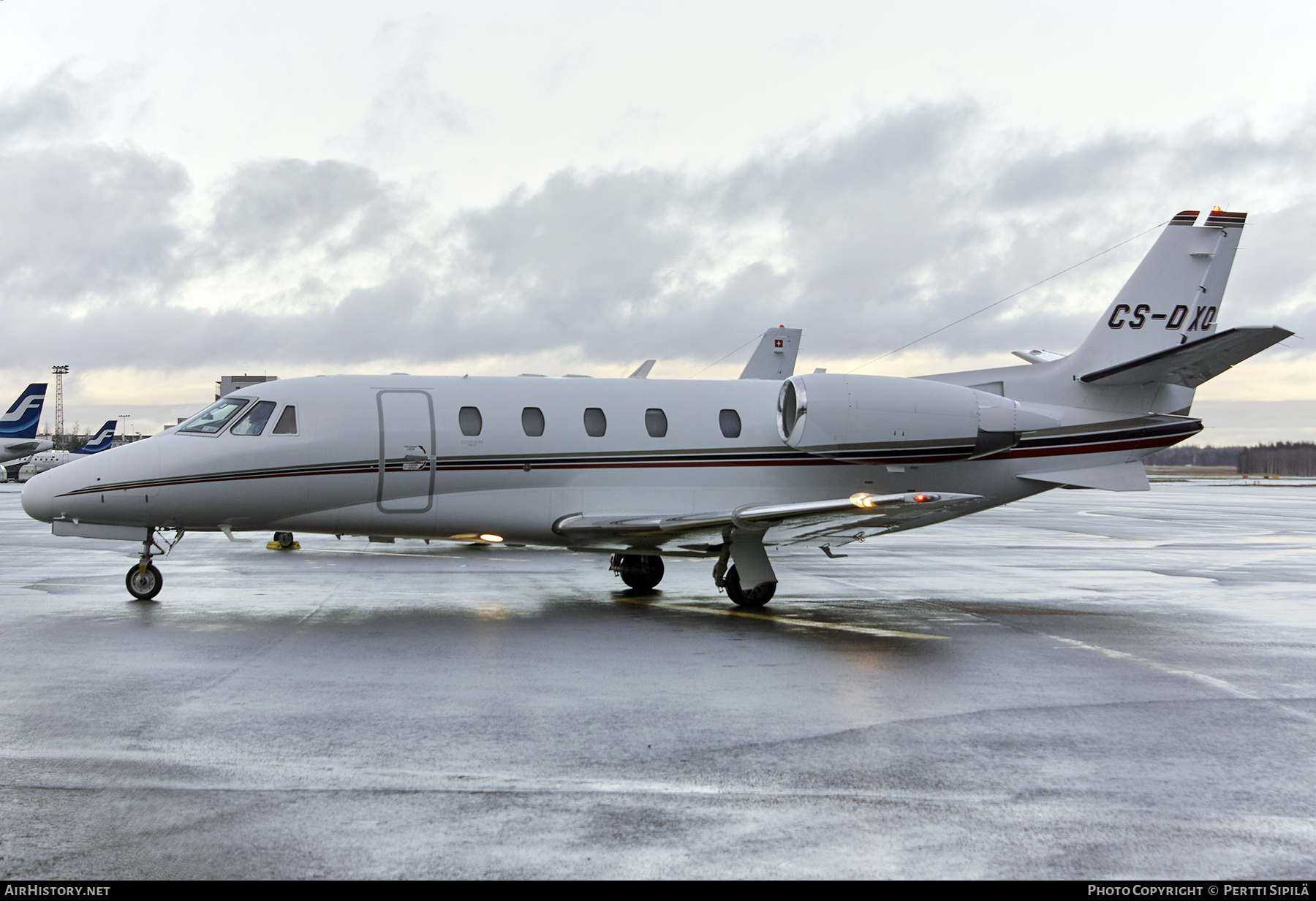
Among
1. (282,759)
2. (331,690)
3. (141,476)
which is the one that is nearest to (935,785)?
(282,759)

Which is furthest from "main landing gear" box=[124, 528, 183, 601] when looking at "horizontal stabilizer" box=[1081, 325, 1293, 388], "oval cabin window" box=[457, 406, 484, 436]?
"horizontal stabilizer" box=[1081, 325, 1293, 388]

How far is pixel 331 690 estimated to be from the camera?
795 centimetres

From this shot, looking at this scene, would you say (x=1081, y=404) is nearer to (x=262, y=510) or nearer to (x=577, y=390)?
(x=577, y=390)

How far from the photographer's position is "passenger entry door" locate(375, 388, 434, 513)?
41.2 feet

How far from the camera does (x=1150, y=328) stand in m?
14.8

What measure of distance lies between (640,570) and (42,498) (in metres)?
7.53

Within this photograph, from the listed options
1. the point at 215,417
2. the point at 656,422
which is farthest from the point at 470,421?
the point at 215,417

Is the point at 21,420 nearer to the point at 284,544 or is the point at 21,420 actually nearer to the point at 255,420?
the point at 284,544

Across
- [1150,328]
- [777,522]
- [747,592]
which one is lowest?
[747,592]

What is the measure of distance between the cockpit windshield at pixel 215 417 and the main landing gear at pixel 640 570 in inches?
212

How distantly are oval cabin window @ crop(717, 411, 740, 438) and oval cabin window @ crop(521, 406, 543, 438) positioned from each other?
7.98 ft

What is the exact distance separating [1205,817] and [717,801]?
8.06 ft

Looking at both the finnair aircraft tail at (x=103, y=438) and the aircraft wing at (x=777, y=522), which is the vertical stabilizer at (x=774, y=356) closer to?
the aircraft wing at (x=777, y=522)

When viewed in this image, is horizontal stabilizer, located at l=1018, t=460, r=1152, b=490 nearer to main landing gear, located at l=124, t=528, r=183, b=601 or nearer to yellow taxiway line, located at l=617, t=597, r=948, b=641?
yellow taxiway line, located at l=617, t=597, r=948, b=641
